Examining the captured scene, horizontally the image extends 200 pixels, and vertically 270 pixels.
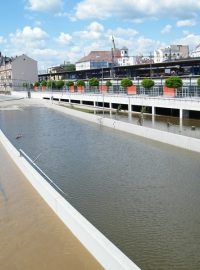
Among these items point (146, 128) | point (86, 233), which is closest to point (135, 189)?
point (86, 233)

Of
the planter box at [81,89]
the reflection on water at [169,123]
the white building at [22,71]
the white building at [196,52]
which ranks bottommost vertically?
the reflection on water at [169,123]

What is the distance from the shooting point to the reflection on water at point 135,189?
1167 centimetres

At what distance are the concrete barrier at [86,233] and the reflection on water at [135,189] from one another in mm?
1228

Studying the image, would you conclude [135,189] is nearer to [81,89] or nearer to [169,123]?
[169,123]

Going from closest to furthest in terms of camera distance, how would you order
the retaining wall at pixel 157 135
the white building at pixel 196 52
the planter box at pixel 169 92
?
the retaining wall at pixel 157 135 → the planter box at pixel 169 92 → the white building at pixel 196 52

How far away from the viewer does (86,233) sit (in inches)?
439

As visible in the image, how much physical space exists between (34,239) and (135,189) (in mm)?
6522

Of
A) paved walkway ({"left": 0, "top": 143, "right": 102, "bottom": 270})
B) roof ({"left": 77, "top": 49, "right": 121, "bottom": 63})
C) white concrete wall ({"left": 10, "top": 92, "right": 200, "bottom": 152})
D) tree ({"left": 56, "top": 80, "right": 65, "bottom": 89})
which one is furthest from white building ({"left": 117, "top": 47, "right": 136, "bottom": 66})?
paved walkway ({"left": 0, "top": 143, "right": 102, "bottom": 270})

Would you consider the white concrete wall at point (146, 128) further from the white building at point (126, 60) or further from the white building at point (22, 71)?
the white building at point (126, 60)

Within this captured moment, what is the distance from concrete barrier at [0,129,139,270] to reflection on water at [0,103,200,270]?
1228 millimetres

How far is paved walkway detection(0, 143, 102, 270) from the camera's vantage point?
10.7 meters

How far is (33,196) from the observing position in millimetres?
16516

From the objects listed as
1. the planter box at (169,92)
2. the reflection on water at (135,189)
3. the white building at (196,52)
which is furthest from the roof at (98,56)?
the reflection on water at (135,189)

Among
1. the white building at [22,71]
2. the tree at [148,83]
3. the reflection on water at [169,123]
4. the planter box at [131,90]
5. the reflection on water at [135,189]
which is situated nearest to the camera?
the reflection on water at [135,189]
